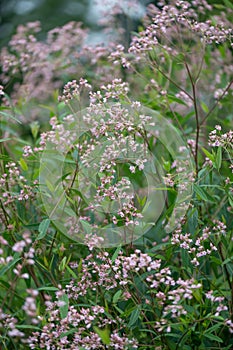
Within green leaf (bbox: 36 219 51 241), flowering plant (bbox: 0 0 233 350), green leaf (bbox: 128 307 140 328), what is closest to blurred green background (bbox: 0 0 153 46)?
flowering plant (bbox: 0 0 233 350)

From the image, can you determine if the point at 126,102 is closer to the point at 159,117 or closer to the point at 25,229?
the point at 159,117

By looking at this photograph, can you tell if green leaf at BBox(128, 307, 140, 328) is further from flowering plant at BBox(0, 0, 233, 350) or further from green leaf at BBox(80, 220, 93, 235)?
green leaf at BBox(80, 220, 93, 235)

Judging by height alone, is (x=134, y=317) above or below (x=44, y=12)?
above

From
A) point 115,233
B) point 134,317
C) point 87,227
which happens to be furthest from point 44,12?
point 134,317

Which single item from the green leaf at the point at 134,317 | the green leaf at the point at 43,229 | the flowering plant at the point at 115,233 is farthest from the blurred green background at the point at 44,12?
the green leaf at the point at 134,317

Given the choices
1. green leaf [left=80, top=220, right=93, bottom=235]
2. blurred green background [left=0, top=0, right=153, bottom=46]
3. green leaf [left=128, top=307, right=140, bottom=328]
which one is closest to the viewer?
green leaf [left=128, top=307, right=140, bottom=328]

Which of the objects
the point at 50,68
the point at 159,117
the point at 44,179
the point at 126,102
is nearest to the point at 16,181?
the point at 44,179

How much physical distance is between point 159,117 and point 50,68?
121 centimetres

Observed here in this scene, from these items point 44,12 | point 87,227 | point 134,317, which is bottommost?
point 44,12

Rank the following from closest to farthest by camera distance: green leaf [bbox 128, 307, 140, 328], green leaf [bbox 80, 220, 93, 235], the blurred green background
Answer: green leaf [bbox 128, 307, 140, 328], green leaf [bbox 80, 220, 93, 235], the blurred green background

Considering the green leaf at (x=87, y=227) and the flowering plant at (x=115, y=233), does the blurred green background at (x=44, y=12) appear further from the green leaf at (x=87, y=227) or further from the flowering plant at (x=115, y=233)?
the green leaf at (x=87, y=227)

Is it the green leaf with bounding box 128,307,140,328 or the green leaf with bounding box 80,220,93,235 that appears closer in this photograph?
the green leaf with bounding box 128,307,140,328

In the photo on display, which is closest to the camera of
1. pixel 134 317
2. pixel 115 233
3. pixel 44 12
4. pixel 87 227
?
pixel 134 317

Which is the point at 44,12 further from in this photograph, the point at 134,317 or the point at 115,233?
the point at 134,317
